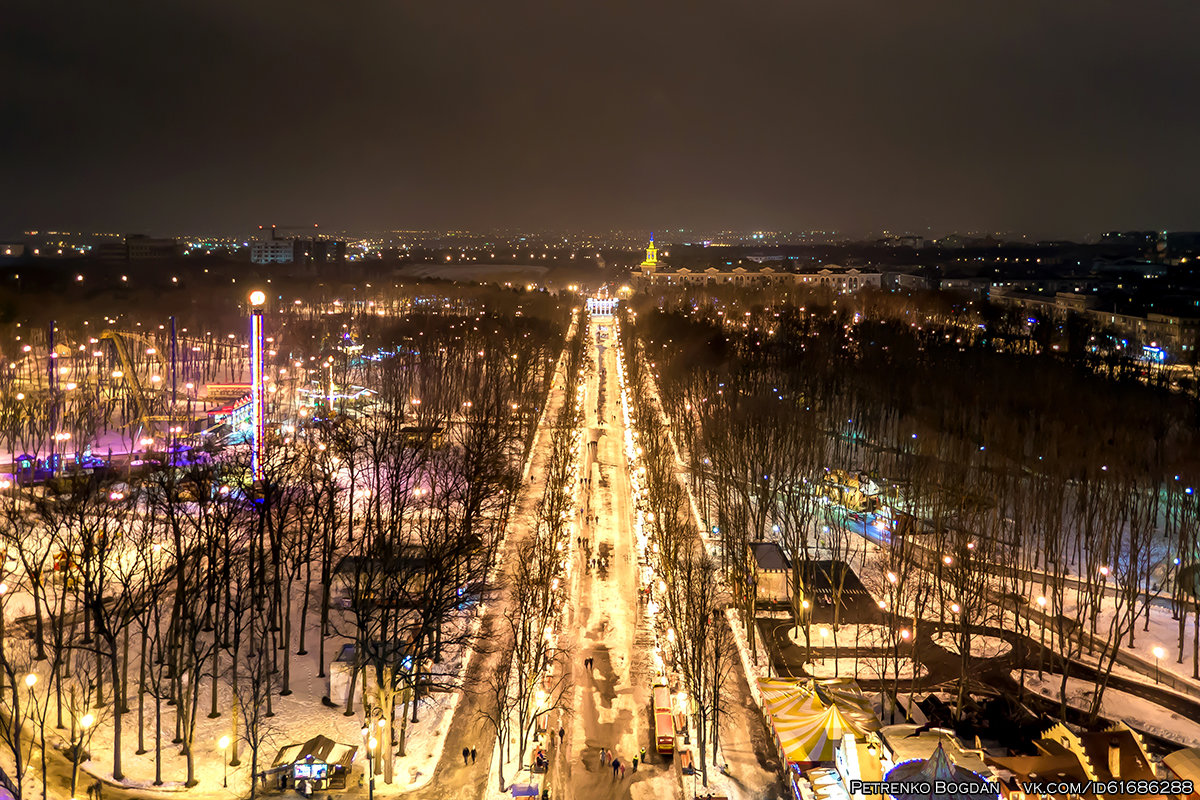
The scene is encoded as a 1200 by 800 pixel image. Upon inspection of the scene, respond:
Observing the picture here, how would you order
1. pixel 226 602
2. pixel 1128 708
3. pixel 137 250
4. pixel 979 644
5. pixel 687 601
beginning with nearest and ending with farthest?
pixel 226 602 → pixel 1128 708 → pixel 687 601 → pixel 979 644 → pixel 137 250

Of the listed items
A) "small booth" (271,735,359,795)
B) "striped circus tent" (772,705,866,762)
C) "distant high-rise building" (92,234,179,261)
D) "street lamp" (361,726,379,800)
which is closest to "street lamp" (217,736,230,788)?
"small booth" (271,735,359,795)

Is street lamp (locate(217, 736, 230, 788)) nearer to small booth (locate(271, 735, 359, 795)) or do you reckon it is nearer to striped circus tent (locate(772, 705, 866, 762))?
small booth (locate(271, 735, 359, 795))

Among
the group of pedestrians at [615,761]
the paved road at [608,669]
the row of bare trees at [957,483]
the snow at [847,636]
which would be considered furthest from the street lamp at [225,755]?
the snow at [847,636]

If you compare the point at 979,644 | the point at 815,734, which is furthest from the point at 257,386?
the point at 979,644

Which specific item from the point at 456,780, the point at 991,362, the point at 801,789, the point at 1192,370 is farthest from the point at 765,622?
the point at 1192,370

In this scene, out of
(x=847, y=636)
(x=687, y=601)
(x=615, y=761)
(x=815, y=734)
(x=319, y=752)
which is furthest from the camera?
(x=847, y=636)

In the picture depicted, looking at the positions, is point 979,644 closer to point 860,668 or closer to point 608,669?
point 860,668

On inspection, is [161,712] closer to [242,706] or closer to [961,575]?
[242,706]
